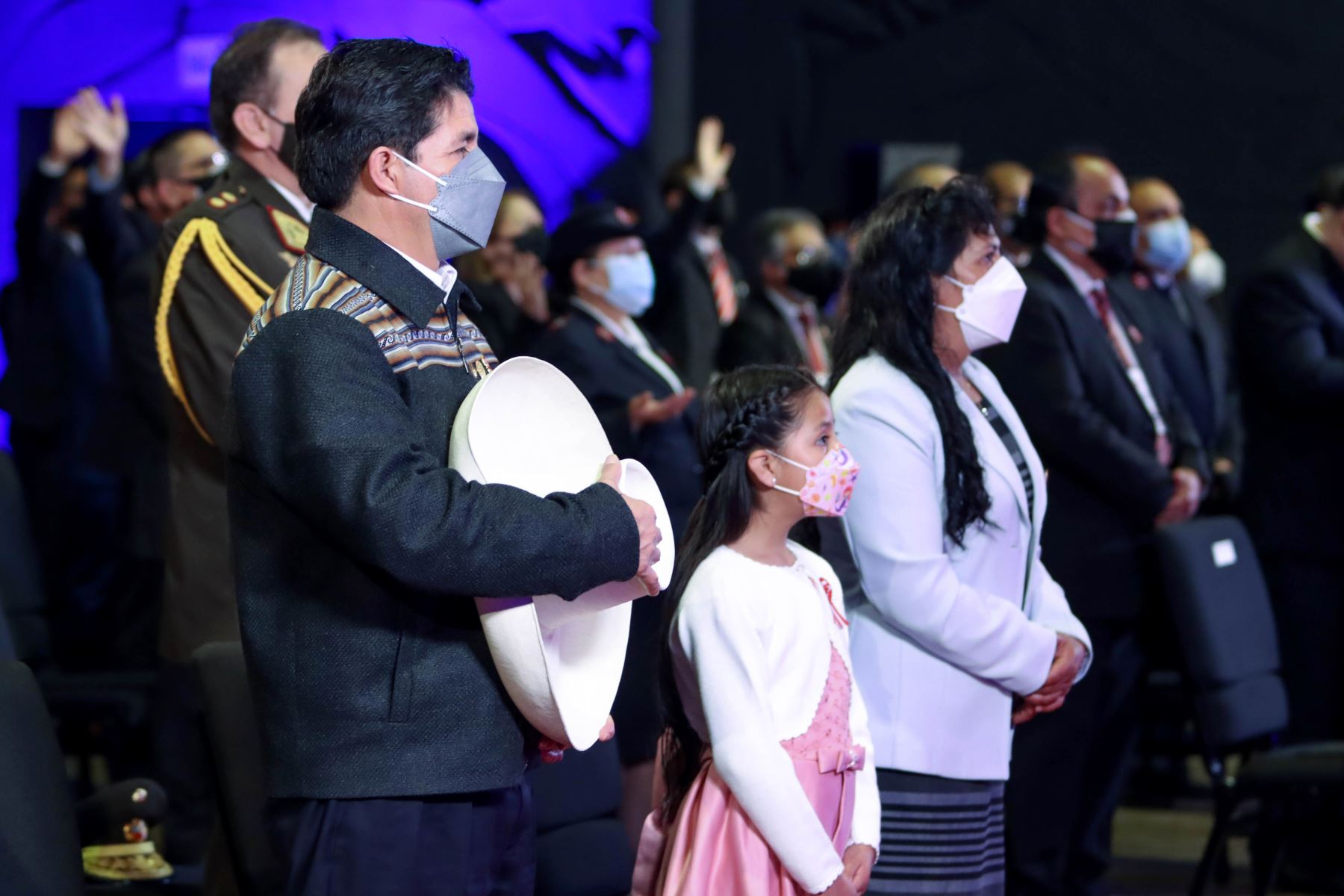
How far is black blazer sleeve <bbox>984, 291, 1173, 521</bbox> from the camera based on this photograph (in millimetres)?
3766

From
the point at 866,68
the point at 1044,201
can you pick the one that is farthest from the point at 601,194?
the point at 1044,201

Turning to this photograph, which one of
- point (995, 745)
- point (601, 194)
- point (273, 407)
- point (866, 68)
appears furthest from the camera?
point (866, 68)

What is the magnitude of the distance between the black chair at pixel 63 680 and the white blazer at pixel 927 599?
1849 millimetres

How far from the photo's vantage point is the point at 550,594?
1.79 meters

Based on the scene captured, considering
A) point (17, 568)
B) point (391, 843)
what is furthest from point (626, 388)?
point (391, 843)

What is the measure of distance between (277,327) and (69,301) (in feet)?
13.2

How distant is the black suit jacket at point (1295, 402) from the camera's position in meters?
4.46

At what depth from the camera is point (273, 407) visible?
5.72ft

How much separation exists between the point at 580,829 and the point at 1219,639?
5.66 ft

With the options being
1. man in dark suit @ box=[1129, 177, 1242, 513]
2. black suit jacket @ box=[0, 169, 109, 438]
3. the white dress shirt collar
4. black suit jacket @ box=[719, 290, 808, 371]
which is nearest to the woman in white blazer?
the white dress shirt collar

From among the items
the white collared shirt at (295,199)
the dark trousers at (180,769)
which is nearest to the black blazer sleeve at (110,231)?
the dark trousers at (180,769)

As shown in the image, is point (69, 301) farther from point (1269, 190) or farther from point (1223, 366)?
point (1269, 190)

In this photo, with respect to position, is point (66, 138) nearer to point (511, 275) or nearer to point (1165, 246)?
point (511, 275)

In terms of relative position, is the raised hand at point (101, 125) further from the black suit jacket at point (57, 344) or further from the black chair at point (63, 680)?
the black chair at point (63, 680)
